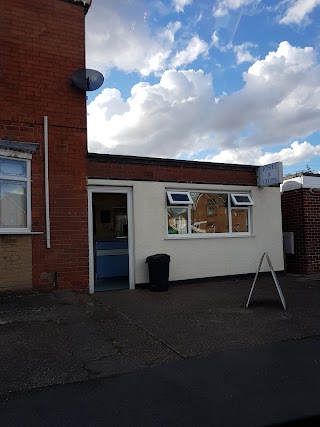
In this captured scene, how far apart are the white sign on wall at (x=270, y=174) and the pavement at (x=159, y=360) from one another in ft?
12.8

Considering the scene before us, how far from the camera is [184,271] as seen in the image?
9367mm

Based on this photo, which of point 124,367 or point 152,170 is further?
point 152,170

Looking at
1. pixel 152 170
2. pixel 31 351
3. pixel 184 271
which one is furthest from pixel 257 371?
Answer: pixel 152 170

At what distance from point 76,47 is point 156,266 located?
527 cm

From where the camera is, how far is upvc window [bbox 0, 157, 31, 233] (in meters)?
7.25

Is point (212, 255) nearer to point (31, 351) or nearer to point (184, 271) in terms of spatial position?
point (184, 271)

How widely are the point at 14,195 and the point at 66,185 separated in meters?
1.07

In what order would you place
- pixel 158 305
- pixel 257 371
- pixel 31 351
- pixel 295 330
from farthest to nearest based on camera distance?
pixel 158 305
pixel 295 330
pixel 31 351
pixel 257 371

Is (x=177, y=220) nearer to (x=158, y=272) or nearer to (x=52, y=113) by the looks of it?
(x=158, y=272)

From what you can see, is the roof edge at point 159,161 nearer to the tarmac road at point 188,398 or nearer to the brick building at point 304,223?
the brick building at point 304,223

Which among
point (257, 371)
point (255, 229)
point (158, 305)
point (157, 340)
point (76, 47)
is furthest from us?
point (255, 229)

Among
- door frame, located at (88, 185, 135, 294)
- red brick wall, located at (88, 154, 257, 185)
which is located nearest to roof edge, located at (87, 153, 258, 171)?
red brick wall, located at (88, 154, 257, 185)

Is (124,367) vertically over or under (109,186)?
under

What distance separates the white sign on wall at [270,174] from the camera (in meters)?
9.82
